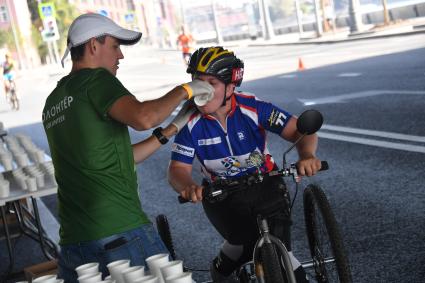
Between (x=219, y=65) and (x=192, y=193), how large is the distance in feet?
2.37

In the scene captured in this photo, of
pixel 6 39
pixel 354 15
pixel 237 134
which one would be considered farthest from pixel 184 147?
pixel 6 39

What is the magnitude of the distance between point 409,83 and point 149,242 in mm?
16538

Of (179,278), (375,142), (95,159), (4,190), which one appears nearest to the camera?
(179,278)

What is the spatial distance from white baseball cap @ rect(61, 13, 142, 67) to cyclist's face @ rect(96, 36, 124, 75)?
4cm

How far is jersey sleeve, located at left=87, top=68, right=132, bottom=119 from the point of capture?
4.03 meters

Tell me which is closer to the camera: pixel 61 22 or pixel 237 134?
pixel 237 134

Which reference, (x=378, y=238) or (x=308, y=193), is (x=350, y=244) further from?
(x=308, y=193)

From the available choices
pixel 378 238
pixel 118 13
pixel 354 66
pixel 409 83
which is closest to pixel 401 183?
pixel 378 238

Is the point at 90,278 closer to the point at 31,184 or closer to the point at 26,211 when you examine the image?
the point at 31,184

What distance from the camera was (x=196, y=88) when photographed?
4082mm

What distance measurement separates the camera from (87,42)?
4.30 meters

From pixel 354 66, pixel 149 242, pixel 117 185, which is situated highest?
pixel 117 185

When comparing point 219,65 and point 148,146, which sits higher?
point 219,65

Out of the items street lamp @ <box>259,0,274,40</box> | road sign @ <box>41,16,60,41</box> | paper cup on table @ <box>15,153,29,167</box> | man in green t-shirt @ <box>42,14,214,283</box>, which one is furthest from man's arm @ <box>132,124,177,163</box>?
street lamp @ <box>259,0,274,40</box>
